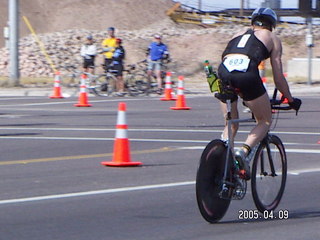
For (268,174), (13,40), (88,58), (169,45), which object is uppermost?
(13,40)

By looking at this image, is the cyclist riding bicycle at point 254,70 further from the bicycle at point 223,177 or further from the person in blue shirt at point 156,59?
the person in blue shirt at point 156,59

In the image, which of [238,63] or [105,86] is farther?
[105,86]

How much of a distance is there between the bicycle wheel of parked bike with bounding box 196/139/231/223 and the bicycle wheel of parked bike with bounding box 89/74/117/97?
18793mm

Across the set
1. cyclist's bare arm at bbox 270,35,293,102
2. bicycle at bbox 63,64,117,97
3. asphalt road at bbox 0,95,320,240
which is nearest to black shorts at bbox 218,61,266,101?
cyclist's bare arm at bbox 270,35,293,102

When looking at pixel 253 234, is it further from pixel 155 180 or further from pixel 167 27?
pixel 167 27

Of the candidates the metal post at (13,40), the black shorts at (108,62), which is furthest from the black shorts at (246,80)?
the metal post at (13,40)

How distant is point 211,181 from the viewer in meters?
7.58

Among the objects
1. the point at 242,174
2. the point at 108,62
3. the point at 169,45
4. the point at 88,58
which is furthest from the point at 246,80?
the point at 169,45

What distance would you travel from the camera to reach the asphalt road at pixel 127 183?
7.44 meters

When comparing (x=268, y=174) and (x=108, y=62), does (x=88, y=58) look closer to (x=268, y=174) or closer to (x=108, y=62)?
(x=108, y=62)

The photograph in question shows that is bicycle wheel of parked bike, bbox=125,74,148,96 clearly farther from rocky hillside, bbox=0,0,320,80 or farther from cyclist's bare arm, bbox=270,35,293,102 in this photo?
cyclist's bare arm, bbox=270,35,293,102

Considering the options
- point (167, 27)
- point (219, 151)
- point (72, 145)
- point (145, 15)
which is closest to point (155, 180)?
point (219, 151)

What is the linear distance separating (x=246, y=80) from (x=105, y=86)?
63.1ft

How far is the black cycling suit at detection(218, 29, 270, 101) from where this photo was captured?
748 centimetres
